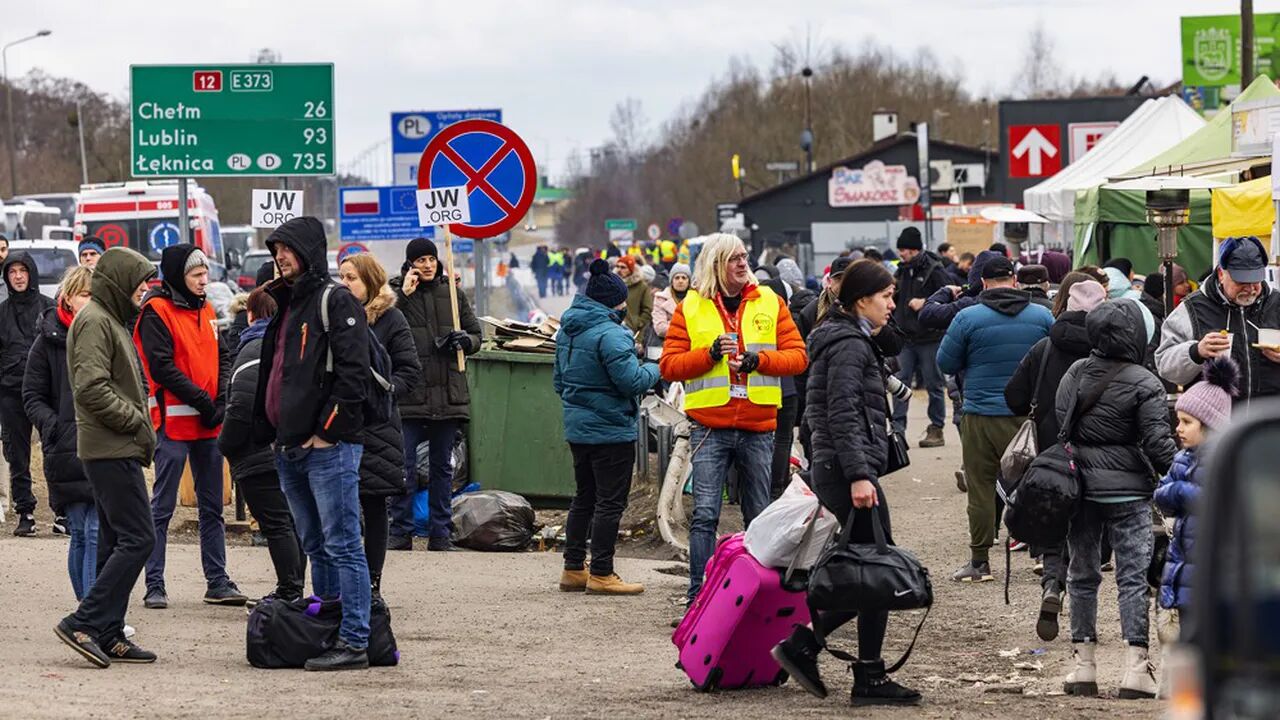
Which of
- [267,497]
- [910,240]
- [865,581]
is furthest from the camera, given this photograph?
[910,240]

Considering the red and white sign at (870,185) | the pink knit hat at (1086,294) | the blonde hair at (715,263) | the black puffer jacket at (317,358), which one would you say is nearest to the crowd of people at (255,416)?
the black puffer jacket at (317,358)

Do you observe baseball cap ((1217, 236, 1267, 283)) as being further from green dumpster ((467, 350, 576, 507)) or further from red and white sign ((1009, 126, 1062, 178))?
red and white sign ((1009, 126, 1062, 178))

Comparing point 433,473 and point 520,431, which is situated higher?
point 520,431

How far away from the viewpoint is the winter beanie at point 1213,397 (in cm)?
754

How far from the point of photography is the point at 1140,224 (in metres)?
21.2

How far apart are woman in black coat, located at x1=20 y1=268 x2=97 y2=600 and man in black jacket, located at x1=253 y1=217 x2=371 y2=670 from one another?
137 centimetres

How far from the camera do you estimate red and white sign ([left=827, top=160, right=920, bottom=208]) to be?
240ft

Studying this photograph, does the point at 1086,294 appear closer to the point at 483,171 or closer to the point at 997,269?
the point at 997,269

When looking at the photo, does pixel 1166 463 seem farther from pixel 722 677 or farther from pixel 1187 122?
pixel 1187 122

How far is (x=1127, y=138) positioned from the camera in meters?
27.4

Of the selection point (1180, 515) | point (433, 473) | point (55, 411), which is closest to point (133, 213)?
point (433, 473)

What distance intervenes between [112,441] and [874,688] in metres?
3.40

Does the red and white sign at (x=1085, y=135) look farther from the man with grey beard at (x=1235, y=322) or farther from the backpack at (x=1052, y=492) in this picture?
the backpack at (x=1052, y=492)

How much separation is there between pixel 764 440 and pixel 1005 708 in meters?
2.29
